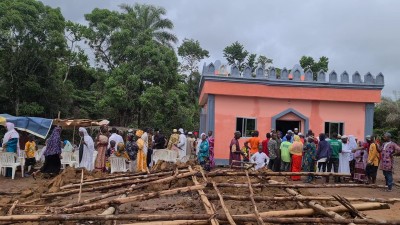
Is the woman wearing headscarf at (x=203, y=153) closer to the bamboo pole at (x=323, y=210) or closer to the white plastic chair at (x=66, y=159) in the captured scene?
the white plastic chair at (x=66, y=159)

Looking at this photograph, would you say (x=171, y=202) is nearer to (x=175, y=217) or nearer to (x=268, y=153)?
(x=175, y=217)

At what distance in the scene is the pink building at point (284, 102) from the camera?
17719 mm

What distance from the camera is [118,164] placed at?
474 inches

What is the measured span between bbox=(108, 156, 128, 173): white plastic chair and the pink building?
6.12 meters

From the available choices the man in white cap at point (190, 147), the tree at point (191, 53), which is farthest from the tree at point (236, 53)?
the man in white cap at point (190, 147)

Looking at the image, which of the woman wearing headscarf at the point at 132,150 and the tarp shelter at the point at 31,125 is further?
the tarp shelter at the point at 31,125

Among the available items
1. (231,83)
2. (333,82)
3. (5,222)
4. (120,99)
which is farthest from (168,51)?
(5,222)

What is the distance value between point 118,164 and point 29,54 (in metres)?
13.0

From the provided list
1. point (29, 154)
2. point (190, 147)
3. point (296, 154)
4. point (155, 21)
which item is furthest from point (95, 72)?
point (296, 154)

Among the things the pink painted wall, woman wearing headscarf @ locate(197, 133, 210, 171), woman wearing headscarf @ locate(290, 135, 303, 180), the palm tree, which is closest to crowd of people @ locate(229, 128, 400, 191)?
woman wearing headscarf @ locate(290, 135, 303, 180)

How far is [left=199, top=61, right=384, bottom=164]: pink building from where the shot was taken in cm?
1772

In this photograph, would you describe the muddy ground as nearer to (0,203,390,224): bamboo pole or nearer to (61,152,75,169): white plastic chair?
(0,203,390,224): bamboo pole

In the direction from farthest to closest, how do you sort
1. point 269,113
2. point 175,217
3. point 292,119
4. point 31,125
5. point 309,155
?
1. point 292,119
2. point 269,113
3. point 31,125
4. point 309,155
5. point 175,217

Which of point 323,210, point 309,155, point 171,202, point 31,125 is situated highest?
point 31,125
